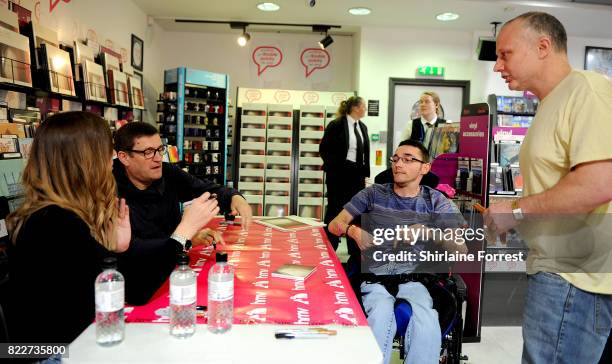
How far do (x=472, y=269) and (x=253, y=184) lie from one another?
4.27 metres

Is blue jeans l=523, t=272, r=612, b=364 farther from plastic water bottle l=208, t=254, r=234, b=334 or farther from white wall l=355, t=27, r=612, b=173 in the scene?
white wall l=355, t=27, r=612, b=173

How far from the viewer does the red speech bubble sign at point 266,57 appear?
779cm

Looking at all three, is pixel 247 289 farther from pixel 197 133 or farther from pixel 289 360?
pixel 197 133

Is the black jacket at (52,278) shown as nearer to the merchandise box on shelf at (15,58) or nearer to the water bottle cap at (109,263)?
the water bottle cap at (109,263)

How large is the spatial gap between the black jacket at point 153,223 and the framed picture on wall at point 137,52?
3940mm

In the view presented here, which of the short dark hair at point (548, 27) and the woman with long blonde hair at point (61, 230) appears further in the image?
the short dark hair at point (548, 27)

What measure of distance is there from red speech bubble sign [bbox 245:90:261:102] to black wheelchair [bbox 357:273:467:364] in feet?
17.9

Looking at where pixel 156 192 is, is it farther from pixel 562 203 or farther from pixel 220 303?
pixel 562 203

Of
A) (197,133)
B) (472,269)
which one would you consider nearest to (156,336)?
(472,269)

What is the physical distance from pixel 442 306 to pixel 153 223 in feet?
5.01

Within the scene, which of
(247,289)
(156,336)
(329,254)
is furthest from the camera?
(329,254)

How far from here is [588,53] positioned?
23.5 feet

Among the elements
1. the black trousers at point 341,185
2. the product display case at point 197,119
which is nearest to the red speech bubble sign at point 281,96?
the product display case at point 197,119

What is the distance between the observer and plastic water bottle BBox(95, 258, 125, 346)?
1196 mm
